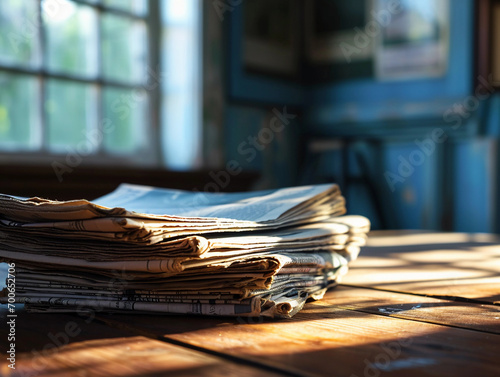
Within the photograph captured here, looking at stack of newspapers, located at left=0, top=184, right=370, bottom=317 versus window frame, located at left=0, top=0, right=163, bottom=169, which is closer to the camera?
stack of newspapers, located at left=0, top=184, right=370, bottom=317

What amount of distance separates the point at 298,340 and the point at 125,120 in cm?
207

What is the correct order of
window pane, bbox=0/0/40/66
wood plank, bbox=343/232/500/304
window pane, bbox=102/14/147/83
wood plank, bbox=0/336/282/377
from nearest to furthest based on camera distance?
wood plank, bbox=0/336/282/377 < wood plank, bbox=343/232/500/304 < window pane, bbox=0/0/40/66 < window pane, bbox=102/14/147/83

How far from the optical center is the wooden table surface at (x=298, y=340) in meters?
0.29

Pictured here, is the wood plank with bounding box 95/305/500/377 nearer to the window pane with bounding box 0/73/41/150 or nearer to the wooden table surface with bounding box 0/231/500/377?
the wooden table surface with bounding box 0/231/500/377

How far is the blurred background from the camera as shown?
1966 millimetres

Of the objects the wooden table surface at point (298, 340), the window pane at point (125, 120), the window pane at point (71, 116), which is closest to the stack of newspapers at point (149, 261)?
the wooden table surface at point (298, 340)

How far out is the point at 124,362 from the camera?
0.30 meters

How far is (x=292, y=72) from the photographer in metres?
3.11

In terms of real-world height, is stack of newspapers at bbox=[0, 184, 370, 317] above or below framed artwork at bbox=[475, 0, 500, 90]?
below

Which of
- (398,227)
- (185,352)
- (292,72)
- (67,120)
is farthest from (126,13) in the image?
(185,352)

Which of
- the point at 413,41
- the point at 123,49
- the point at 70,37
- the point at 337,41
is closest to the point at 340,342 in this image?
the point at 70,37

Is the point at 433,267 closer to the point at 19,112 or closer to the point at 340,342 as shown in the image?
the point at 340,342

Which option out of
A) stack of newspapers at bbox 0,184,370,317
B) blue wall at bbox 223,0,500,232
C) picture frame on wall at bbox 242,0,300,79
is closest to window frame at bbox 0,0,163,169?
blue wall at bbox 223,0,500,232

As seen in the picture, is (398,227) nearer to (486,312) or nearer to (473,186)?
(473,186)
